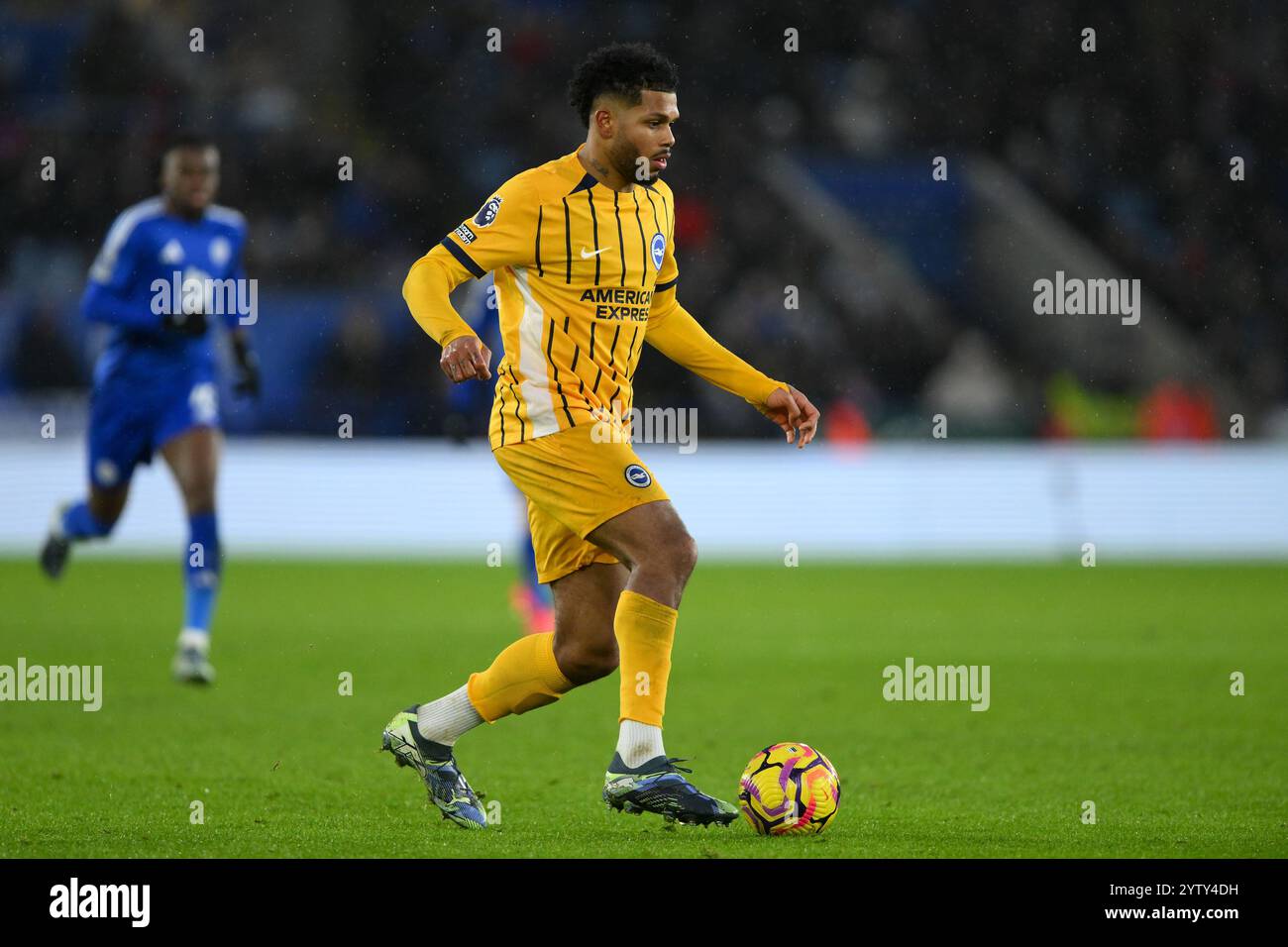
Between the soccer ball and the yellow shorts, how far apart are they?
0.75m

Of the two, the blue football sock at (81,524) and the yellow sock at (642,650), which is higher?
the blue football sock at (81,524)

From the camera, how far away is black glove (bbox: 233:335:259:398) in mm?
9297

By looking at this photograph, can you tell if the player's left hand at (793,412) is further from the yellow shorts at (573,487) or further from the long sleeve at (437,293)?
the long sleeve at (437,293)

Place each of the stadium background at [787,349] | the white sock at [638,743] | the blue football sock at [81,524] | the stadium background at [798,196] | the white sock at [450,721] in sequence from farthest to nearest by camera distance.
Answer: the stadium background at [798,196]
the stadium background at [787,349]
the blue football sock at [81,524]
the white sock at [450,721]
the white sock at [638,743]

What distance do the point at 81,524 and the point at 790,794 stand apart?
5.54m

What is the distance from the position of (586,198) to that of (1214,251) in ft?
54.9

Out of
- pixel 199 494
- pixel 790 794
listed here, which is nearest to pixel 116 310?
pixel 199 494

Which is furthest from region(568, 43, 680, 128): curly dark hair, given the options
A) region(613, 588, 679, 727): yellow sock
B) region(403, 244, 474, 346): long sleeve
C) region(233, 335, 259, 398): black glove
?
region(233, 335, 259, 398): black glove

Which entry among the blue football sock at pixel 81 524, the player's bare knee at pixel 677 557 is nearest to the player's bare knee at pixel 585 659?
the player's bare knee at pixel 677 557

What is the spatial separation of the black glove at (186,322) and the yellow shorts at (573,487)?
3.84 m

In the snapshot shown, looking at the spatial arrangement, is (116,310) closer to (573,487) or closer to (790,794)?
(573,487)

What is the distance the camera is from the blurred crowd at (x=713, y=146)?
60.4 feet

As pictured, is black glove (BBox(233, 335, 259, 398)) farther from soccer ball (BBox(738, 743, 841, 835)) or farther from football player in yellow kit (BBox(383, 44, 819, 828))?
soccer ball (BBox(738, 743, 841, 835))

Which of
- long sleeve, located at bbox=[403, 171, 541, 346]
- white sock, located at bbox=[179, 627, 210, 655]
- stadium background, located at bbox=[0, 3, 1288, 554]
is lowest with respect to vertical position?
white sock, located at bbox=[179, 627, 210, 655]
